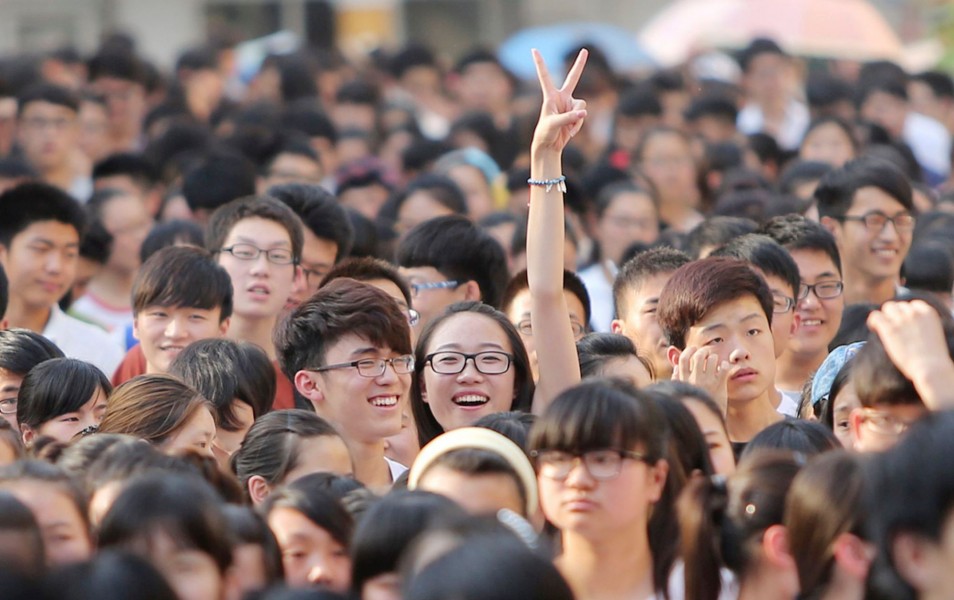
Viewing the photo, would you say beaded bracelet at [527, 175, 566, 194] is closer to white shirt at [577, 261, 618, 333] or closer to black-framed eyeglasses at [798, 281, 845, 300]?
black-framed eyeglasses at [798, 281, 845, 300]

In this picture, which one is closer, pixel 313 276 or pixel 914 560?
pixel 914 560

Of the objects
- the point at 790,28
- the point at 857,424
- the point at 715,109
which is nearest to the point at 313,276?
the point at 857,424

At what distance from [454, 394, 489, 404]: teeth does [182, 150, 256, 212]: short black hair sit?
3519 mm

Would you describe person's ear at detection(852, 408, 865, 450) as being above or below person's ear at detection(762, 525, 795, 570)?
above

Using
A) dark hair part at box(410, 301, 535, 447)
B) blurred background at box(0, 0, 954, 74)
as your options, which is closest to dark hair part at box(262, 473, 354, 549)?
dark hair part at box(410, 301, 535, 447)

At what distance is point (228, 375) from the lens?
17.8ft

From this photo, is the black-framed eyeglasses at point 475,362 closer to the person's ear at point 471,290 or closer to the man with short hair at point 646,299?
the man with short hair at point 646,299

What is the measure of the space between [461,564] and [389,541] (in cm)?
62

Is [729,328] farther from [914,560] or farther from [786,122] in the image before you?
[786,122]

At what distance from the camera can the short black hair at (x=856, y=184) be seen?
7.08m

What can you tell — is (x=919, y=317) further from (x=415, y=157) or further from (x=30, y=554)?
(x=415, y=157)

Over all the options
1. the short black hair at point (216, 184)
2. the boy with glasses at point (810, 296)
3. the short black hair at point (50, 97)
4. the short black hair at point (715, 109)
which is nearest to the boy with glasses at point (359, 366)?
the boy with glasses at point (810, 296)

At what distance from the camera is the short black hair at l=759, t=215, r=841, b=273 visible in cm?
634

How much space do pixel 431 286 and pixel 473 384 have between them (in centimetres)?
139
